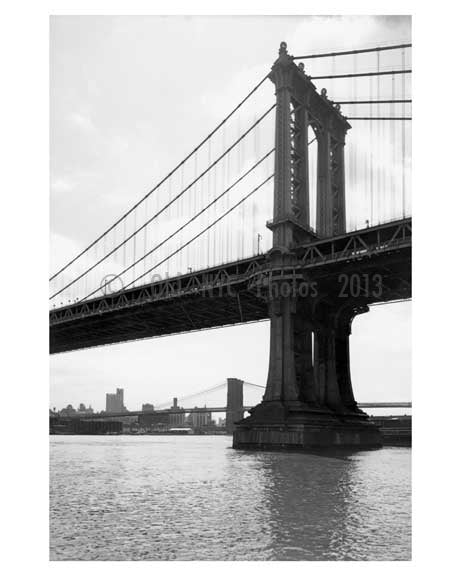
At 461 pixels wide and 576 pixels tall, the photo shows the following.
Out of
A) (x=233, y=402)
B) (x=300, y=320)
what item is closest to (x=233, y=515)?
(x=300, y=320)

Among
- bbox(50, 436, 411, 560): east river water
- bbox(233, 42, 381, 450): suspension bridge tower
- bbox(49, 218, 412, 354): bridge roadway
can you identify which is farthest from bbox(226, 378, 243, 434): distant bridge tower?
bbox(50, 436, 411, 560): east river water

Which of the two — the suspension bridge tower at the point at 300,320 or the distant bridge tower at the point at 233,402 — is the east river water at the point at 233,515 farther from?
the distant bridge tower at the point at 233,402

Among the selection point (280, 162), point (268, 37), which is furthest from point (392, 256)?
point (268, 37)

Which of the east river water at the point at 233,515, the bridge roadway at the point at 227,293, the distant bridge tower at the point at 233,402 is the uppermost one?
the bridge roadway at the point at 227,293

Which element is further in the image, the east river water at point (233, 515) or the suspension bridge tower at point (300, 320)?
the suspension bridge tower at point (300, 320)

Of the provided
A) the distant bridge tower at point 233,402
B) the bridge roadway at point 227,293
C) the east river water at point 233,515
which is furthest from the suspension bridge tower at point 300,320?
the distant bridge tower at point 233,402

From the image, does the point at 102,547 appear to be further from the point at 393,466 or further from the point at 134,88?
the point at 393,466

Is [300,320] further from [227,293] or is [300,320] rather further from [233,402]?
[233,402]
